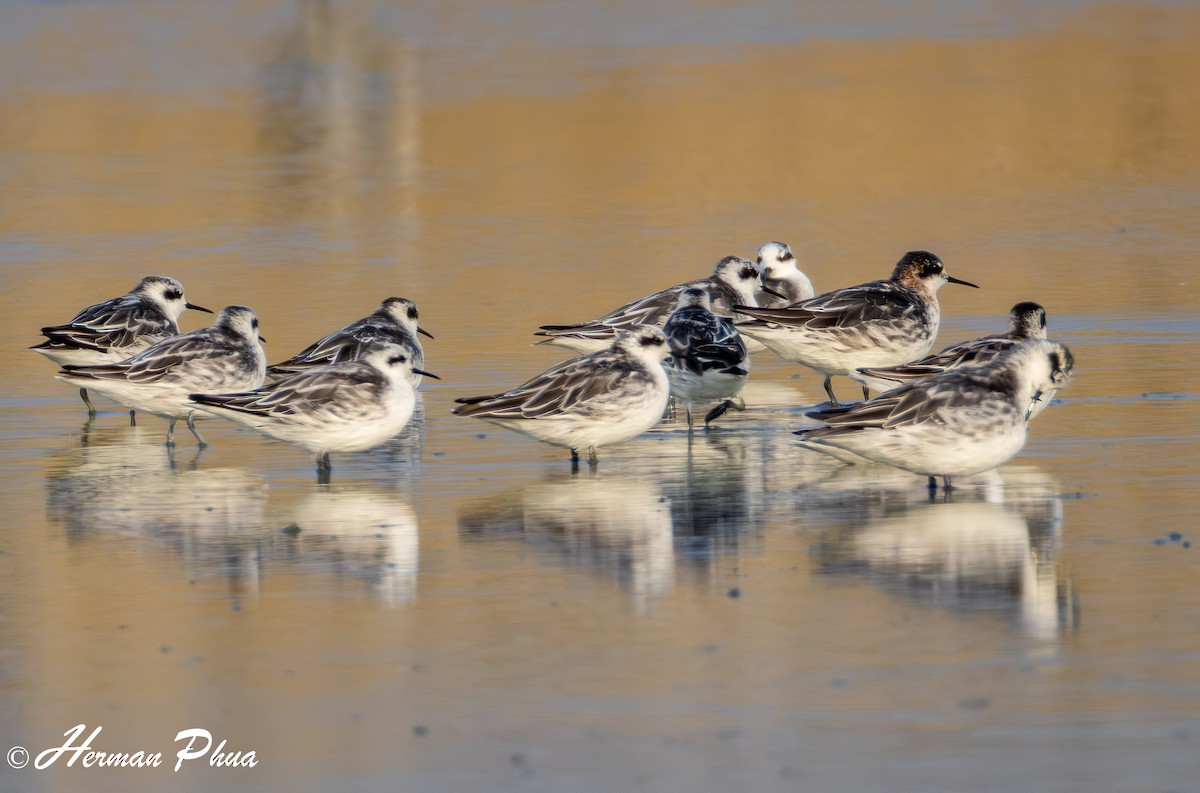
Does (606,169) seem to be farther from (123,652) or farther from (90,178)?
(123,652)

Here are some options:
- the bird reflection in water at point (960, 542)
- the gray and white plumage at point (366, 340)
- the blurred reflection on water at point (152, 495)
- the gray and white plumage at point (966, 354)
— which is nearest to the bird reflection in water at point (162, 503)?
the blurred reflection on water at point (152, 495)

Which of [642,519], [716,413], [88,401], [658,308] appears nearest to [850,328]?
[716,413]

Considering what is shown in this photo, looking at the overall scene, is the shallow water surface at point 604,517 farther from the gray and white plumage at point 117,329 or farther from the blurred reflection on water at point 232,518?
the gray and white plumage at point 117,329

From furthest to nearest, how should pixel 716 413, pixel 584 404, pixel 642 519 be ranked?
pixel 716 413
pixel 584 404
pixel 642 519

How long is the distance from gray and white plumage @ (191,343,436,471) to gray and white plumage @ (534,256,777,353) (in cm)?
241

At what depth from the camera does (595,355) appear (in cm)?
1199

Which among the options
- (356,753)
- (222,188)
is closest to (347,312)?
(222,188)

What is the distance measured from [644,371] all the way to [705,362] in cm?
105

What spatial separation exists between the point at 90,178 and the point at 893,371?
57.9 ft

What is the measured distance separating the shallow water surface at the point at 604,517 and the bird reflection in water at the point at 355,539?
32 millimetres

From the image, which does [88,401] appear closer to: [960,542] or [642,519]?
[642,519]

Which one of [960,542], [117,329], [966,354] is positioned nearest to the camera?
[960,542]
